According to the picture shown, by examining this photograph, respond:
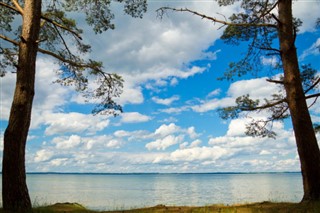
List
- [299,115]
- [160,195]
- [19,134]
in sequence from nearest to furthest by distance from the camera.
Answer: [19,134] → [299,115] → [160,195]

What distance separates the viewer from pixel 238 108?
11.7 m

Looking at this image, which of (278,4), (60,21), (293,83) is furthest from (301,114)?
(60,21)

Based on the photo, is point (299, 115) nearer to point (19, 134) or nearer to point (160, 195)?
point (19, 134)

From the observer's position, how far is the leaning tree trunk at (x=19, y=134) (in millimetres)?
8602

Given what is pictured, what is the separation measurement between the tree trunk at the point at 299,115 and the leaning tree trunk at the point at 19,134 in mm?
7522

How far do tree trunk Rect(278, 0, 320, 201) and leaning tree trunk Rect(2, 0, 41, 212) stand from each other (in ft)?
24.7

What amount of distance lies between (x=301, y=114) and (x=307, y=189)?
213 cm

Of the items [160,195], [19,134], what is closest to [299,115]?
[19,134]

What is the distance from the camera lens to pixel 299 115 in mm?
9469

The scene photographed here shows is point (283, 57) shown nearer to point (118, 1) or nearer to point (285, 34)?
point (285, 34)

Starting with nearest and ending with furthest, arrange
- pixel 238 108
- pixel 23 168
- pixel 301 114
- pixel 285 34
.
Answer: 1. pixel 23 168
2. pixel 301 114
3. pixel 285 34
4. pixel 238 108

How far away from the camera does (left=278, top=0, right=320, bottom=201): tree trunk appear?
363 inches

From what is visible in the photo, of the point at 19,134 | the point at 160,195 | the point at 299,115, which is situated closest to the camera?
the point at 19,134

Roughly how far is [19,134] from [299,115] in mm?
7842
